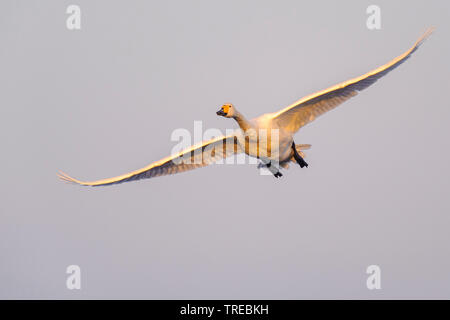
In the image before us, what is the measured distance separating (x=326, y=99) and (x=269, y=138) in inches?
74.4

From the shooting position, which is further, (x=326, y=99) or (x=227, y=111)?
(x=326, y=99)

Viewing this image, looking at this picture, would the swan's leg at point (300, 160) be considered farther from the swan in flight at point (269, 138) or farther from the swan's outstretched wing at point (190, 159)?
Result: the swan's outstretched wing at point (190, 159)

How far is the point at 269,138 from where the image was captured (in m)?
22.2

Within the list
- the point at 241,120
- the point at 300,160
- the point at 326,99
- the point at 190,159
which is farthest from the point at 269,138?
the point at 190,159

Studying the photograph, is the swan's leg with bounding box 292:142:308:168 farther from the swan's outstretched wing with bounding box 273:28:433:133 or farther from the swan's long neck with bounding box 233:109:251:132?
the swan's long neck with bounding box 233:109:251:132

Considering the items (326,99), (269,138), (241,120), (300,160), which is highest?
(326,99)

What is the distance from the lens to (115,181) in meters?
23.1

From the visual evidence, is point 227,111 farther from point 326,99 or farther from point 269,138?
point 326,99

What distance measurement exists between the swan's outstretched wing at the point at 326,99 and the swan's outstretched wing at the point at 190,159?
1466mm

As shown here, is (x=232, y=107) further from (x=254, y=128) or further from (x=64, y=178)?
(x=64, y=178)

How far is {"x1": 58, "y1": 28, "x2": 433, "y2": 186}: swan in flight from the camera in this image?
2203 centimetres

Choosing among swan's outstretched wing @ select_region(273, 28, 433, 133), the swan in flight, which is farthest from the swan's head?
swan's outstretched wing @ select_region(273, 28, 433, 133)

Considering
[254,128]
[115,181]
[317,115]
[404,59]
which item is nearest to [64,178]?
[115,181]

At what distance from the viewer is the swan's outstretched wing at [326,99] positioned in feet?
72.3
